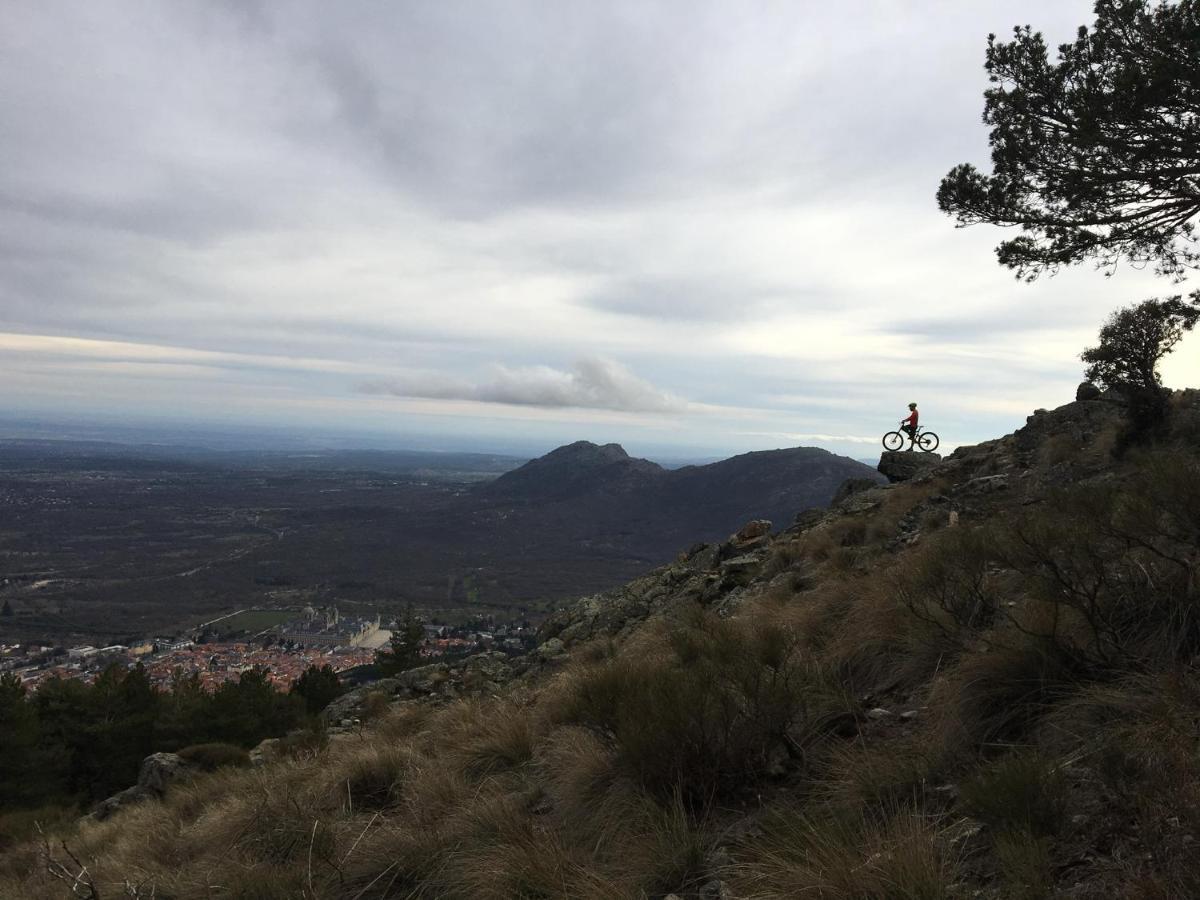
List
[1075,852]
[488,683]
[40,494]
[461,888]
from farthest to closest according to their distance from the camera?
1. [40,494]
2. [488,683]
3. [461,888]
4. [1075,852]

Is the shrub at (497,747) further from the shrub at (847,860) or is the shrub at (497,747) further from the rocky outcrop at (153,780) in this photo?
the rocky outcrop at (153,780)

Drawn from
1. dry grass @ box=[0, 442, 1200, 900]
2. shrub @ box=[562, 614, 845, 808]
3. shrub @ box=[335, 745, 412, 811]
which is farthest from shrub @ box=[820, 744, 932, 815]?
shrub @ box=[335, 745, 412, 811]

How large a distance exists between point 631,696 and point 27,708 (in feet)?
87.6

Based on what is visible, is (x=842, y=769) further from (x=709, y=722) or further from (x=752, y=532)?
(x=752, y=532)

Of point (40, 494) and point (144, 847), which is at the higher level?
point (144, 847)

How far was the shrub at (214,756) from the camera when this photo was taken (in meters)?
13.0

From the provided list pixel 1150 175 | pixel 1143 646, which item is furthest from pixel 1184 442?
pixel 1143 646

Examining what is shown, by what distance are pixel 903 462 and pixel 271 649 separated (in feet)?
243

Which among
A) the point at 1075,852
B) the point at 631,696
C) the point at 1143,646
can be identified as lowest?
the point at 631,696

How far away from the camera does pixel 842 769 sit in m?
3.73

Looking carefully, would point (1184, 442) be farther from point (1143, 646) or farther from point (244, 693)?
point (244, 693)

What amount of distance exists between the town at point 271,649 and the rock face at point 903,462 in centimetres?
3776

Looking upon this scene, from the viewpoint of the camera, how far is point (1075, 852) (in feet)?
8.25

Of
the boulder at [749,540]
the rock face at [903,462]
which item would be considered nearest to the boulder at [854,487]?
the rock face at [903,462]
